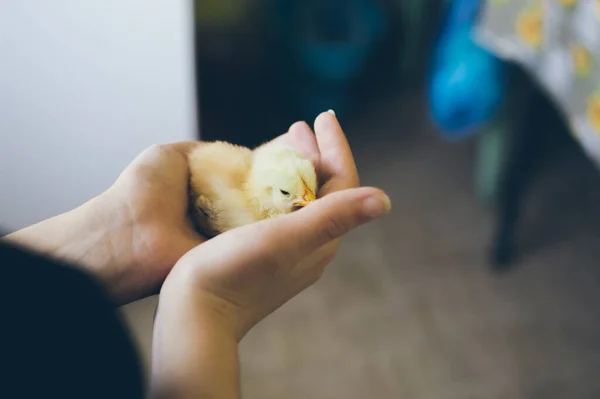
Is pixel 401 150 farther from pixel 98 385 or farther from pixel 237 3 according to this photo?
pixel 98 385

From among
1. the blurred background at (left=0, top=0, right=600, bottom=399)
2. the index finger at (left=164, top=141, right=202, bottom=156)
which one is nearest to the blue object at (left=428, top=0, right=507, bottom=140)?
the blurred background at (left=0, top=0, right=600, bottom=399)

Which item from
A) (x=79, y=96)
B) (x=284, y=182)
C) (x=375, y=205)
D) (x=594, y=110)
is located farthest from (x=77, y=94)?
(x=594, y=110)

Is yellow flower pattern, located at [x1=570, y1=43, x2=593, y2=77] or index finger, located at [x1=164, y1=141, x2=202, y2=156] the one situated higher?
yellow flower pattern, located at [x1=570, y1=43, x2=593, y2=77]

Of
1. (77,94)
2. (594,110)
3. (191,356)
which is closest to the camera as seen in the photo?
(191,356)

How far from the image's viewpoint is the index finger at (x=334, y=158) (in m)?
0.62

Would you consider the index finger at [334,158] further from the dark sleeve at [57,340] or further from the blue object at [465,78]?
the blue object at [465,78]

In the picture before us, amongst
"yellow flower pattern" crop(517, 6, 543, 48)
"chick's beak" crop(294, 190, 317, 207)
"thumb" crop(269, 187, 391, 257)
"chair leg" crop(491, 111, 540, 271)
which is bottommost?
"chair leg" crop(491, 111, 540, 271)

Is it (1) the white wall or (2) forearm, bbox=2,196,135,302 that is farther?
(1) the white wall

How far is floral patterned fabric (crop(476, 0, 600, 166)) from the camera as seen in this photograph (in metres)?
0.98

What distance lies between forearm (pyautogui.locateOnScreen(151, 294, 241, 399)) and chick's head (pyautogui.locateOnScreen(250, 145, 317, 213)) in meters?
0.15

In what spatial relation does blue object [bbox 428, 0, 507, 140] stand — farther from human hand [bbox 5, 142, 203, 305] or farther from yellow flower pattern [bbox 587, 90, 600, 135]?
human hand [bbox 5, 142, 203, 305]

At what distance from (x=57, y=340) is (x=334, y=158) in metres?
0.35

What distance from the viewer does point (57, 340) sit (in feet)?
1.17

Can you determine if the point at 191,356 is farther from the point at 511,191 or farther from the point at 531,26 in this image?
the point at 511,191
